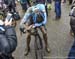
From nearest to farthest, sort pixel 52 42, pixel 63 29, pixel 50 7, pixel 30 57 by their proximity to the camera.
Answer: pixel 30 57, pixel 52 42, pixel 63 29, pixel 50 7

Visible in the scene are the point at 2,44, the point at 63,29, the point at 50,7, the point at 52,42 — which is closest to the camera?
the point at 2,44

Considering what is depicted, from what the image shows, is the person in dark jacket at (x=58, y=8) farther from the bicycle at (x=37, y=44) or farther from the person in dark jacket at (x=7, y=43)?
the person in dark jacket at (x=7, y=43)

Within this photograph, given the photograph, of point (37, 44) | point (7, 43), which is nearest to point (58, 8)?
point (37, 44)

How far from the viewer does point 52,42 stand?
7.86m

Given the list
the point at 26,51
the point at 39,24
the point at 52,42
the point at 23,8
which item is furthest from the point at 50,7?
the point at 39,24

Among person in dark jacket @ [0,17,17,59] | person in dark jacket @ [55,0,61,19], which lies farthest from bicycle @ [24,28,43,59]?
person in dark jacket @ [55,0,61,19]

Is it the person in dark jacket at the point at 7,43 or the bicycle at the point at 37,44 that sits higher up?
the person in dark jacket at the point at 7,43

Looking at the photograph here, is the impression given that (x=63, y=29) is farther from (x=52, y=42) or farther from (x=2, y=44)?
(x=2, y=44)

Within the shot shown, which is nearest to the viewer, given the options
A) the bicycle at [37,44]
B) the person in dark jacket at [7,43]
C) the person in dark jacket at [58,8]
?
the person in dark jacket at [7,43]

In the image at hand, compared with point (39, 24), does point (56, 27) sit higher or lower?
lower

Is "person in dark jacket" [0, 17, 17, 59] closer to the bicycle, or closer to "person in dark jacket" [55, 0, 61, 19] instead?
the bicycle

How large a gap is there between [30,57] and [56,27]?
8.09 feet

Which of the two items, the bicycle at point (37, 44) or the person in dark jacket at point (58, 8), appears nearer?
the bicycle at point (37, 44)

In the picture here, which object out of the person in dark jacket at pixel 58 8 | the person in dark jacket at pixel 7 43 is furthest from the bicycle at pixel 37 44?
the person in dark jacket at pixel 58 8
